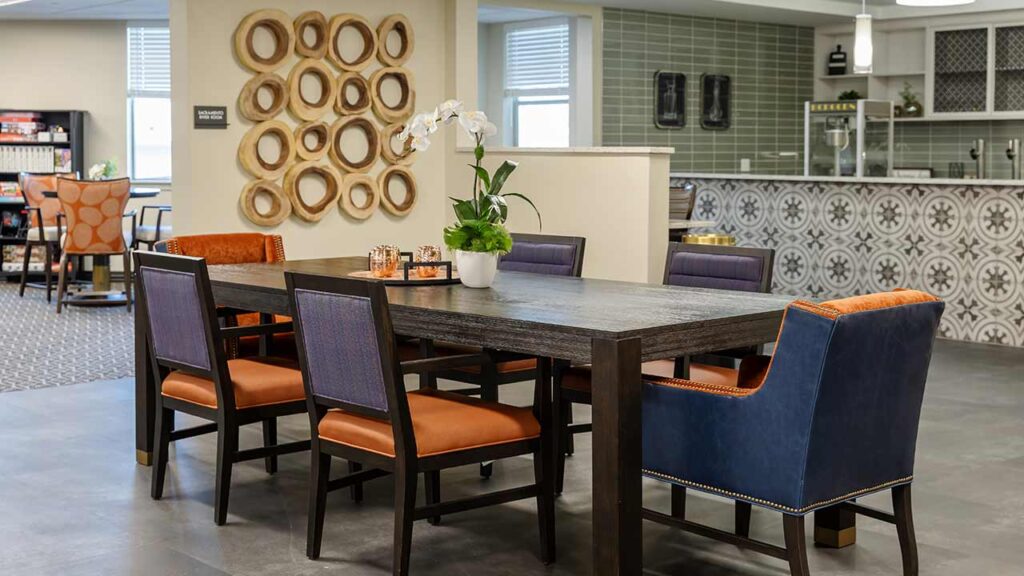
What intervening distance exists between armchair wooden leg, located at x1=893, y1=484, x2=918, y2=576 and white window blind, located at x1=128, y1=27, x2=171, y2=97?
9.83 m

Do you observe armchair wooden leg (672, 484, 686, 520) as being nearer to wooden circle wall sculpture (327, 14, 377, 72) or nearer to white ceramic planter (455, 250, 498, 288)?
white ceramic planter (455, 250, 498, 288)

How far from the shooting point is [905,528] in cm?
309

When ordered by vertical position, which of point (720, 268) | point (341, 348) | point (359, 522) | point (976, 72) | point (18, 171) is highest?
point (976, 72)

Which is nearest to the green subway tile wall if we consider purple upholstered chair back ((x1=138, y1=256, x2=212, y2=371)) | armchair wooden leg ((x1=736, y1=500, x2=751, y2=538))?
purple upholstered chair back ((x1=138, y1=256, x2=212, y2=371))

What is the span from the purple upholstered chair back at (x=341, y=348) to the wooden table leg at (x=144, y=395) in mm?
1280

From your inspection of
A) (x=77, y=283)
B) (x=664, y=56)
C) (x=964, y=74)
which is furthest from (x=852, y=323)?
(x=77, y=283)

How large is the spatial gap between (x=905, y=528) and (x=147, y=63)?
10020 mm

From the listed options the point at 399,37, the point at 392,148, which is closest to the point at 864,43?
the point at 399,37

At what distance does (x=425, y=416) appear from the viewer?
3.18m

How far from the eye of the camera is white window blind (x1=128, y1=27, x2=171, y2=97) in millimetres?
11602

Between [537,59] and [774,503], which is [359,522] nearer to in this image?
[774,503]

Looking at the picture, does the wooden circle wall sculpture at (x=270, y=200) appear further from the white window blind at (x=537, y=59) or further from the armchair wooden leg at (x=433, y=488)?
the white window blind at (x=537, y=59)

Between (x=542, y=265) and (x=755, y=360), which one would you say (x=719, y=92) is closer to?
(x=542, y=265)

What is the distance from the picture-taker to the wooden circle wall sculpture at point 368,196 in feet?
A: 24.1
